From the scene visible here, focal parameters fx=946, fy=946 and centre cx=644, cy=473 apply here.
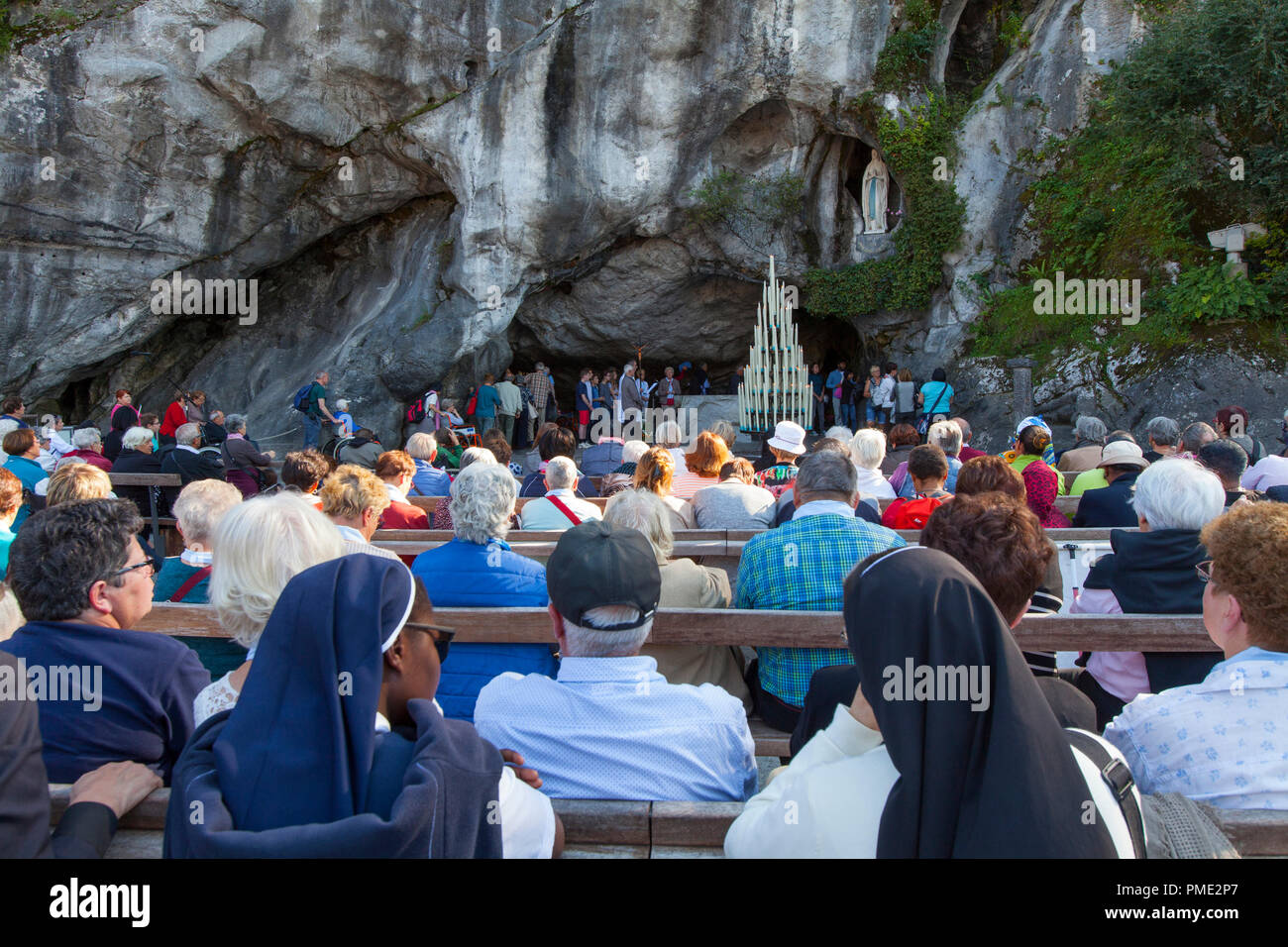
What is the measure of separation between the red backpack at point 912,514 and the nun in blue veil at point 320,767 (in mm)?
3525

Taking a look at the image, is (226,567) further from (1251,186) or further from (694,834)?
(1251,186)

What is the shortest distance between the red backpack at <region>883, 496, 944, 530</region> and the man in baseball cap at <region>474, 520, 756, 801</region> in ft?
8.89

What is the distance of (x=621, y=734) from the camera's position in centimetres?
218

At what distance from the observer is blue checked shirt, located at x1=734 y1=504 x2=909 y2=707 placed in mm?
3219

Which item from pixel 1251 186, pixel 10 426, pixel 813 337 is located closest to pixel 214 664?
pixel 10 426

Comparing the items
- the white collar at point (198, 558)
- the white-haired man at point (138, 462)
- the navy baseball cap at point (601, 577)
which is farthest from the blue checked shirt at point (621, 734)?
the white-haired man at point (138, 462)

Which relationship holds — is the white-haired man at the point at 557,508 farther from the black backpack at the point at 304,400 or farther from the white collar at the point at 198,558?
the black backpack at the point at 304,400

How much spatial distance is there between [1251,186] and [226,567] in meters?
14.3

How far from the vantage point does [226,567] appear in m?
2.29

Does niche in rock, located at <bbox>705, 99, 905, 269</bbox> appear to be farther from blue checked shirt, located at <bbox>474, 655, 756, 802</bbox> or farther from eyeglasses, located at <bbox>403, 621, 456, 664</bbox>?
eyeglasses, located at <bbox>403, 621, 456, 664</bbox>

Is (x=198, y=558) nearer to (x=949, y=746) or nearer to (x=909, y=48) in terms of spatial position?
(x=949, y=746)

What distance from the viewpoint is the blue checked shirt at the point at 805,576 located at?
3.22 metres

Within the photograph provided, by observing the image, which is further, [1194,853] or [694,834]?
[694,834]
